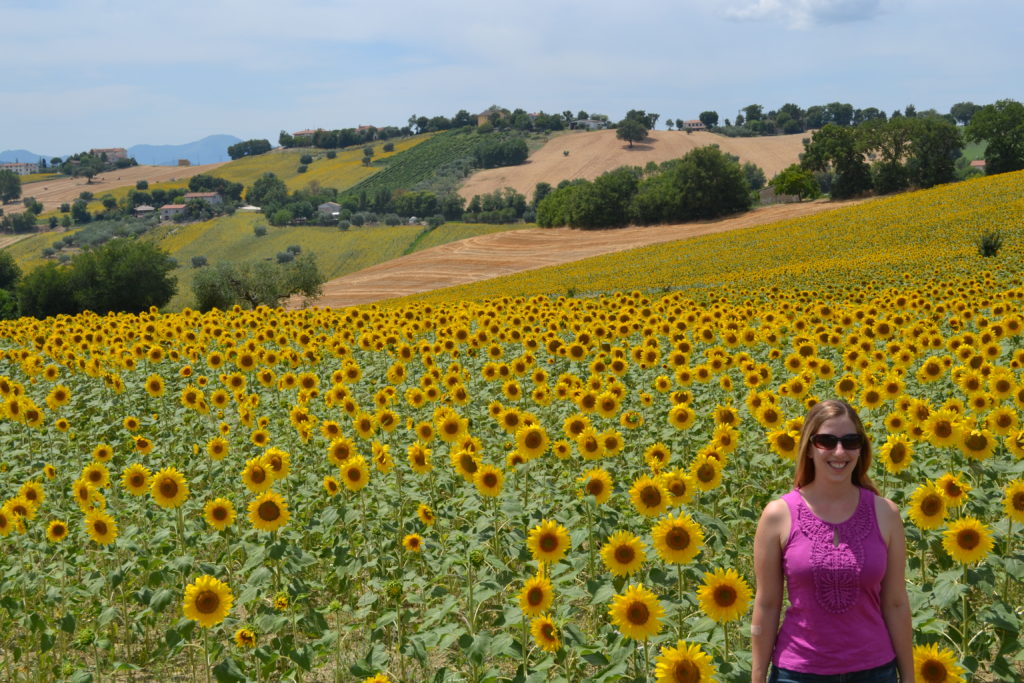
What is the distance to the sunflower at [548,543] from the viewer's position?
5.05 meters

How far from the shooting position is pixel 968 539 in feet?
16.0

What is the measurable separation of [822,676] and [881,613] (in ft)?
1.34

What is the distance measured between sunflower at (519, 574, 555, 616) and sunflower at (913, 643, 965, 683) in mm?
1868

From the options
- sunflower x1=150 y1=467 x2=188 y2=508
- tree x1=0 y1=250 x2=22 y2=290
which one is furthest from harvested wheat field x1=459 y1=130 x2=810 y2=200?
sunflower x1=150 y1=467 x2=188 y2=508

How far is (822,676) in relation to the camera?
3584 millimetres

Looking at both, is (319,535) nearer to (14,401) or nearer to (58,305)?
(14,401)

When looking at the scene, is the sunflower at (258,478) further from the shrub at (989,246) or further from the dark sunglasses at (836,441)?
the shrub at (989,246)

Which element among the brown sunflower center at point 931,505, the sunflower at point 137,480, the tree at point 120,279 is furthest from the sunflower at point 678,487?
the tree at point 120,279

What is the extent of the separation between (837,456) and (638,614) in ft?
4.48

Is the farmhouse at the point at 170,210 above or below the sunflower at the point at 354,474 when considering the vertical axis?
above

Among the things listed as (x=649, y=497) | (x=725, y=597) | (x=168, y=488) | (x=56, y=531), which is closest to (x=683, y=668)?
(x=725, y=597)

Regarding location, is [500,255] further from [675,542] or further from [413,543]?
[675,542]

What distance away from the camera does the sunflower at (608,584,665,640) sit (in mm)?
4297

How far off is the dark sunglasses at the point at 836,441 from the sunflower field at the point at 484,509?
0.92m
